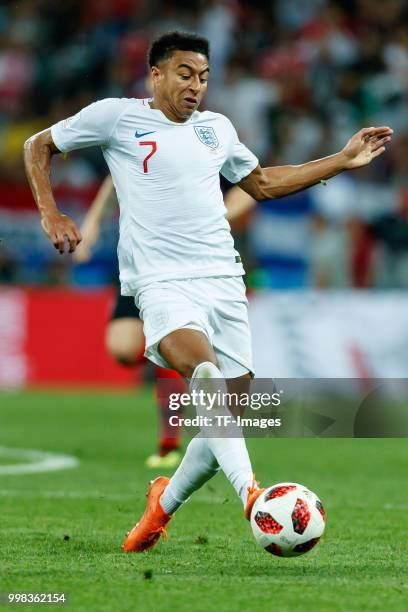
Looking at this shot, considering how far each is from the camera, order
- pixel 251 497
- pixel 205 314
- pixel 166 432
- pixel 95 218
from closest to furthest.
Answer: pixel 251 497 → pixel 205 314 → pixel 95 218 → pixel 166 432

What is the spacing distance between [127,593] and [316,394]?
9479 millimetres

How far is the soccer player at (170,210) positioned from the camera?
18.1ft

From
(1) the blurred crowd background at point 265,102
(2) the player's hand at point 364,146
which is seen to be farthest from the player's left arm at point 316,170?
(1) the blurred crowd background at point 265,102

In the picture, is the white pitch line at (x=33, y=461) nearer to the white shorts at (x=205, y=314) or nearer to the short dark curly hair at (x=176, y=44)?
the white shorts at (x=205, y=314)

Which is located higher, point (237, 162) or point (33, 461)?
point (237, 162)

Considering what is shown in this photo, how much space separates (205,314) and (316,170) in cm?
94

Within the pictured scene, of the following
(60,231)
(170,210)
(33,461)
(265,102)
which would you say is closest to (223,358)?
A: (170,210)

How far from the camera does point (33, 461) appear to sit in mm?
9414

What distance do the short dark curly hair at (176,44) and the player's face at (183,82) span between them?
0.02 metres

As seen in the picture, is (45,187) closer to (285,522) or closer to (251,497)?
(251,497)

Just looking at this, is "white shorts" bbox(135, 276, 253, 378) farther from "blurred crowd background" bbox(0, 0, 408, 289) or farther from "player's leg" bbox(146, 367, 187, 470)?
"blurred crowd background" bbox(0, 0, 408, 289)

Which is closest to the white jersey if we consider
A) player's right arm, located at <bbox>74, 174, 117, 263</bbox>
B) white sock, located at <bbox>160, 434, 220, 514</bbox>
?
white sock, located at <bbox>160, 434, 220, 514</bbox>

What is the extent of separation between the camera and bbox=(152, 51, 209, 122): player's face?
5.56 m

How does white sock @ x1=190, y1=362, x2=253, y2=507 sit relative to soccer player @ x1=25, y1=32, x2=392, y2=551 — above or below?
below
